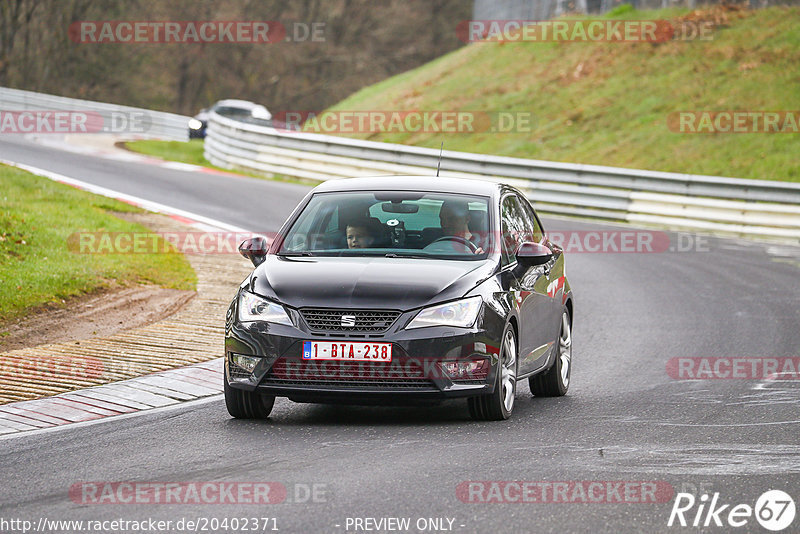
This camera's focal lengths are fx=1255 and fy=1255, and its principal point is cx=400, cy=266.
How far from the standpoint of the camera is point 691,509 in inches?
238

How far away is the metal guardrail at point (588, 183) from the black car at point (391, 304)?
51.9ft

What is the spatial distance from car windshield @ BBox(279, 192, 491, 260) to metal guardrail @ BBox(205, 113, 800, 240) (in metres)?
16.1

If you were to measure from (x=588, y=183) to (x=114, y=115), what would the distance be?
72.9 ft

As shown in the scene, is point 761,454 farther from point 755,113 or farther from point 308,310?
point 755,113

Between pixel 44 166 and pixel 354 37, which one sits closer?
pixel 44 166

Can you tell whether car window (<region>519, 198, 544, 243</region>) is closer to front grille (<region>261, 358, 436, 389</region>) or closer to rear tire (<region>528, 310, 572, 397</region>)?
rear tire (<region>528, 310, 572, 397</region>)

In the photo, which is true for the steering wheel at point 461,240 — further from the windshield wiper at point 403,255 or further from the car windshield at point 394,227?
the windshield wiper at point 403,255

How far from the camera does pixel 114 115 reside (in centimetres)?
4319

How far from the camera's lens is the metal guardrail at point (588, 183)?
79.4ft

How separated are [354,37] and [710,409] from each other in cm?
6463

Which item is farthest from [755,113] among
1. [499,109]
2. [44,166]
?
[44,166]

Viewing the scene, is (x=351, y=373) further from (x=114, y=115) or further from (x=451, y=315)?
(x=114, y=115)

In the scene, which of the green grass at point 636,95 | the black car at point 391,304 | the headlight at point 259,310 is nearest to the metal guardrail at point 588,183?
the green grass at point 636,95

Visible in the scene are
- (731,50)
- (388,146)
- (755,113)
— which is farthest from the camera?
(731,50)
